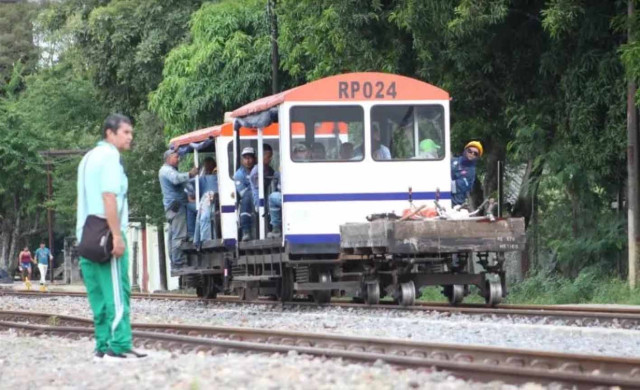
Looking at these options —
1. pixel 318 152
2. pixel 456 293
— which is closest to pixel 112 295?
pixel 318 152

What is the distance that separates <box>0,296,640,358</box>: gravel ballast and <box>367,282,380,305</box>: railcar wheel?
0.47 metres

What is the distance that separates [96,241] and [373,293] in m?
8.76

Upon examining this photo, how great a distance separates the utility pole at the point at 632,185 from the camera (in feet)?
72.9

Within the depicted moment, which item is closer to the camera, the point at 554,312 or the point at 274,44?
the point at 554,312

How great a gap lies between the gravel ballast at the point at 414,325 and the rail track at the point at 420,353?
1111 mm

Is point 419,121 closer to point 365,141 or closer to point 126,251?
point 365,141

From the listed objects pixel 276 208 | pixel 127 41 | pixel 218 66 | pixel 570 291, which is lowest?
pixel 570 291

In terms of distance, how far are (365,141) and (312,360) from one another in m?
8.03

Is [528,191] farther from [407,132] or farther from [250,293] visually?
[407,132]

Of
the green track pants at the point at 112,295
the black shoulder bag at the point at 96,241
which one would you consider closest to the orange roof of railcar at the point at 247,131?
the green track pants at the point at 112,295

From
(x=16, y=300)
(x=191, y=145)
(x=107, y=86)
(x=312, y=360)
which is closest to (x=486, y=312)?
(x=312, y=360)

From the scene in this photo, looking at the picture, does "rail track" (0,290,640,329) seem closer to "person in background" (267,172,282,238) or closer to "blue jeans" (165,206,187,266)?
"person in background" (267,172,282,238)

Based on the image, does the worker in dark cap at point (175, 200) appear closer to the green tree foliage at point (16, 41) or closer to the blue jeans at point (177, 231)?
the blue jeans at point (177, 231)

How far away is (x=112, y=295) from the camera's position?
10836 mm
